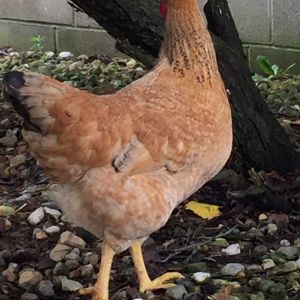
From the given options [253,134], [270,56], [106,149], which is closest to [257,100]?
[253,134]

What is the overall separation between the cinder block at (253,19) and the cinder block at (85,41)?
3.53ft

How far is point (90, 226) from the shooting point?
115 inches

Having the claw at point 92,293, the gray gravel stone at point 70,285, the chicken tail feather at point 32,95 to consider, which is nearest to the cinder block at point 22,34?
the gray gravel stone at point 70,285

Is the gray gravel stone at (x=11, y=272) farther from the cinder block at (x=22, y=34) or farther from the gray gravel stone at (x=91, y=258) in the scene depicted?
the cinder block at (x=22, y=34)

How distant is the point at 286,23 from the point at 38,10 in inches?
82.2

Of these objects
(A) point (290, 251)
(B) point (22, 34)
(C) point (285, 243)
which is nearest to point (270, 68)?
(B) point (22, 34)

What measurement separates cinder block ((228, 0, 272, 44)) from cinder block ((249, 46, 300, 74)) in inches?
2.2

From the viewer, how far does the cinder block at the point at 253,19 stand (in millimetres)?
5875

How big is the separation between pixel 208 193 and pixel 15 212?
878 millimetres

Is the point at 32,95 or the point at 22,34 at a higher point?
the point at 32,95

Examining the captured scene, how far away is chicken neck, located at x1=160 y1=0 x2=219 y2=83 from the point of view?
2996 mm

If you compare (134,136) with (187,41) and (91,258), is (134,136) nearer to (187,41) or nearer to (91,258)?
(187,41)

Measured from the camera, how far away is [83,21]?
21.9 feet

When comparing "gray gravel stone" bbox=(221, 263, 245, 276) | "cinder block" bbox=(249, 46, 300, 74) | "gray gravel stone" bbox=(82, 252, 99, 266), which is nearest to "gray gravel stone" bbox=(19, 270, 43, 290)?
"gray gravel stone" bbox=(82, 252, 99, 266)
